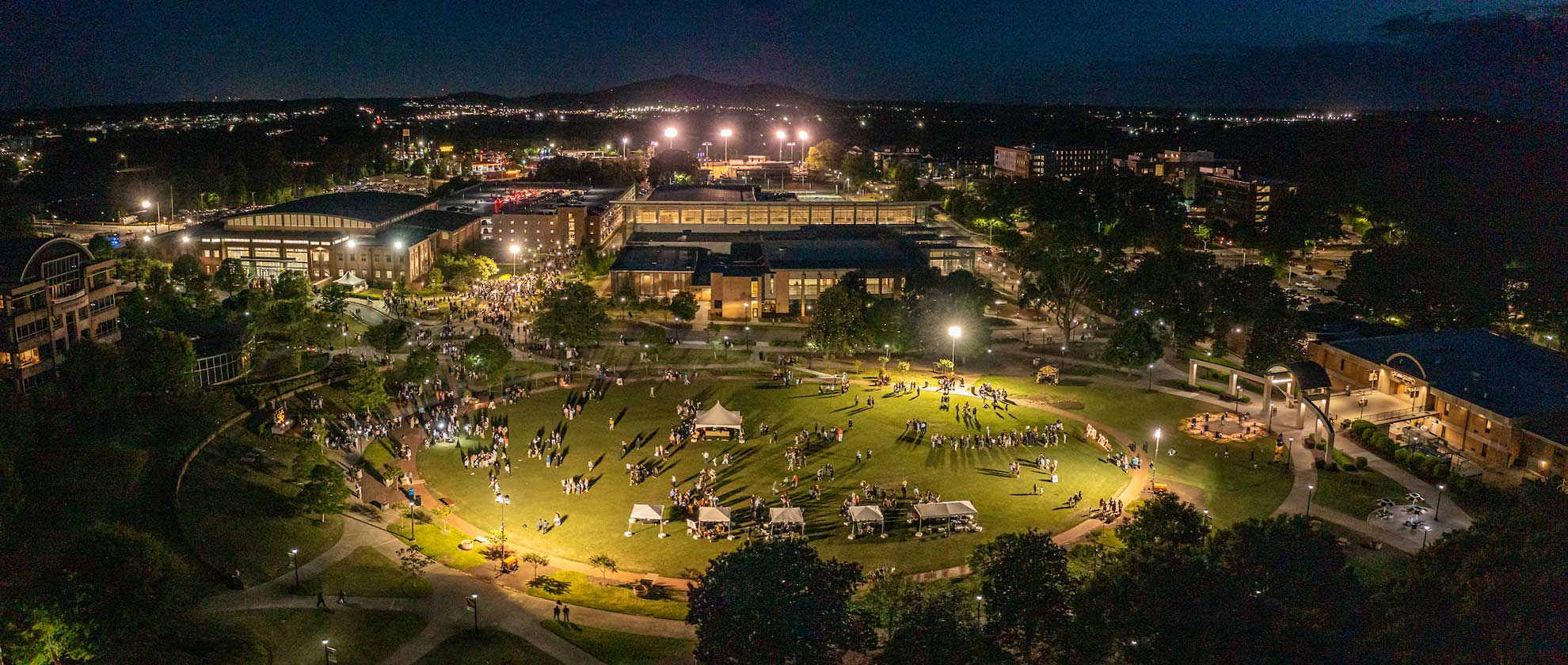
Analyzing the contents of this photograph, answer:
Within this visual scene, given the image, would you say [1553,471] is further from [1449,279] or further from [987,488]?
[1449,279]

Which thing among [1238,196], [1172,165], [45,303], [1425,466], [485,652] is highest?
[1172,165]

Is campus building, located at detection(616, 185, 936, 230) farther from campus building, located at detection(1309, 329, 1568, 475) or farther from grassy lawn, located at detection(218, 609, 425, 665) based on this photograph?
grassy lawn, located at detection(218, 609, 425, 665)

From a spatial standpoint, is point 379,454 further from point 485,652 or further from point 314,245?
point 314,245

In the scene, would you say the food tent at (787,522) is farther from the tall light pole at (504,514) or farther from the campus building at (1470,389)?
the campus building at (1470,389)

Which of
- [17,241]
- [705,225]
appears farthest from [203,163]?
[17,241]

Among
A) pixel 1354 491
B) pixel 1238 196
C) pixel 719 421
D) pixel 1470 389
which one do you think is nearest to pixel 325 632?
pixel 719 421

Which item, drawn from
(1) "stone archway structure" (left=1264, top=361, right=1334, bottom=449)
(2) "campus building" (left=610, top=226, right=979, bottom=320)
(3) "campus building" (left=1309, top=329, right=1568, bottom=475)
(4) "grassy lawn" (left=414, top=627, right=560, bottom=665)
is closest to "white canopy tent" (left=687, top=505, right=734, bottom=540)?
(4) "grassy lawn" (left=414, top=627, right=560, bottom=665)
